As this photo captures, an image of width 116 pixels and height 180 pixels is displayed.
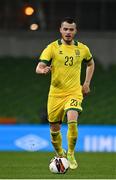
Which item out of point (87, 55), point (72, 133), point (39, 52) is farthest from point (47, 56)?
point (39, 52)

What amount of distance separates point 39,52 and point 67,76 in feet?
60.3

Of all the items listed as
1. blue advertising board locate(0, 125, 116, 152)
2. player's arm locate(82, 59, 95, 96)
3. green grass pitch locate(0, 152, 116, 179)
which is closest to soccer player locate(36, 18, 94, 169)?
player's arm locate(82, 59, 95, 96)

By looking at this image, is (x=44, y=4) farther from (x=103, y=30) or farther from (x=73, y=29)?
(x=73, y=29)

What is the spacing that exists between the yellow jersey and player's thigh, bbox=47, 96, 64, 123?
0.37 feet

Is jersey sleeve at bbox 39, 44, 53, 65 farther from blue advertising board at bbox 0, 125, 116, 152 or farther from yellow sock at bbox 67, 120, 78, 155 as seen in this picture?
blue advertising board at bbox 0, 125, 116, 152

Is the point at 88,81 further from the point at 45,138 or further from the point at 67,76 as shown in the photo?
the point at 45,138

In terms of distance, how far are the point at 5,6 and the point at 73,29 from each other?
2044 cm

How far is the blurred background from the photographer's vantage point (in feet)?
90.4

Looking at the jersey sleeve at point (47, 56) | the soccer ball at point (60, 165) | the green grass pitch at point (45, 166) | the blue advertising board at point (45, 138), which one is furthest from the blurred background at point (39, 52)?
the soccer ball at point (60, 165)

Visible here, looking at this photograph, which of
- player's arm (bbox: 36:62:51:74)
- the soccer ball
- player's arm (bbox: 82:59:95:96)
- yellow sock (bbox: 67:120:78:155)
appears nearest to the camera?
player's arm (bbox: 36:62:51:74)

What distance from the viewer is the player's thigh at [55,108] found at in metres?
12.9

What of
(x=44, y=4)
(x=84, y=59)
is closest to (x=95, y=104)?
(x=44, y=4)

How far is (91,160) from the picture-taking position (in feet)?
53.3

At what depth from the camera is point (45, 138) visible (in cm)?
2005
